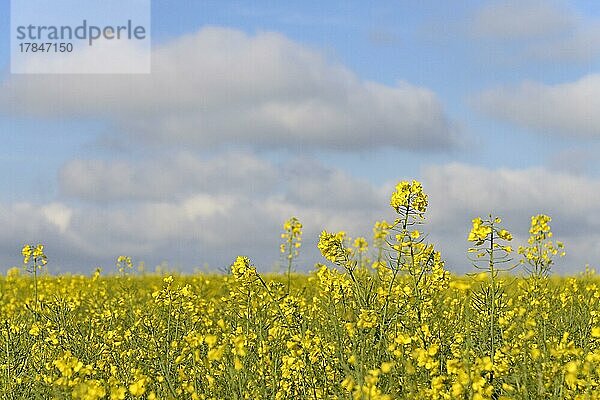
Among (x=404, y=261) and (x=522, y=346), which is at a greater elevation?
(x=404, y=261)

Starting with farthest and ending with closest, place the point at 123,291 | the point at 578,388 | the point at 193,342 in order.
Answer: the point at 123,291
the point at 578,388
the point at 193,342

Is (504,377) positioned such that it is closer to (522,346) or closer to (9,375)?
(522,346)

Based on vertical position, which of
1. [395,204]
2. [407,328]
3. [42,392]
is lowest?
[42,392]

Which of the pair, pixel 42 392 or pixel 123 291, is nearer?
pixel 42 392

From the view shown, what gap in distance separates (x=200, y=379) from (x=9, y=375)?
159cm

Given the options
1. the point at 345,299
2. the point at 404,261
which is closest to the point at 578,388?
the point at 404,261

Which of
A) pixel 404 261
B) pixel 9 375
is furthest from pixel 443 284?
pixel 9 375

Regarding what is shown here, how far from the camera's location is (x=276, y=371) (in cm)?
488

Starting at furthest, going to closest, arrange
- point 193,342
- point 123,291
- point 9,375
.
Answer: point 123,291 < point 9,375 < point 193,342

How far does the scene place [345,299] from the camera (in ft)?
18.1

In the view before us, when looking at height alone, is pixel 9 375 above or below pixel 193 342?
below

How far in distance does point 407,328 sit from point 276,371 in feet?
2.99

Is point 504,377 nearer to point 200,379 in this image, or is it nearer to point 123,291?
point 200,379

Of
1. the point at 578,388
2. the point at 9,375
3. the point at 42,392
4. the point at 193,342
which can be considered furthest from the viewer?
the point at 9,375
